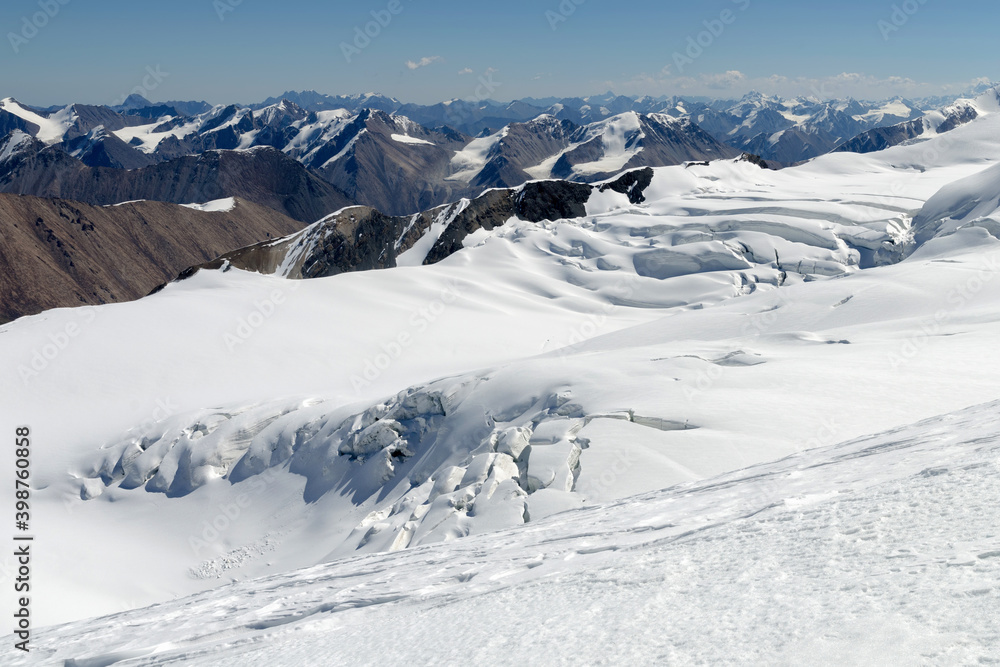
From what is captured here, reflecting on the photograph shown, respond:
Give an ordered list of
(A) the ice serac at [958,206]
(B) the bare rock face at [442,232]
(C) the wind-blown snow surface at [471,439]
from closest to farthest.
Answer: (C) the wind-blown snow surface at [471,439] < (A) the ice serac at [958,206] < (B) the bare rock face at [442,232]

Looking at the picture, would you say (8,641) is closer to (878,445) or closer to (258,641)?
(258,641)

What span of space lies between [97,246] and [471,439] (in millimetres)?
166416

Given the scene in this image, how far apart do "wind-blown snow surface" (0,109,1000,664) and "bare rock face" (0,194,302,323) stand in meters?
114

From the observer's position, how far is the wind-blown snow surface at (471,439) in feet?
17.8

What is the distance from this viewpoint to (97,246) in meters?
150

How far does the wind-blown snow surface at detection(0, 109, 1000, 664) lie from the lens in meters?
5.42

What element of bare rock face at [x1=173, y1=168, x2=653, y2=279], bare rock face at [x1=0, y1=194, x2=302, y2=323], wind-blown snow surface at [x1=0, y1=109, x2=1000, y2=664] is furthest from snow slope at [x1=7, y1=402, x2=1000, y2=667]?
bare rock face at [x1=0, y1=194, x2=302, y2=323]

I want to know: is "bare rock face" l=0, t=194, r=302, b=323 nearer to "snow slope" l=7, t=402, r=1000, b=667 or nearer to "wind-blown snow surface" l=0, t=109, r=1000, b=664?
"wind-blown snow surface" l=0, t=109, r=1000, b=664

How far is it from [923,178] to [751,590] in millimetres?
84545

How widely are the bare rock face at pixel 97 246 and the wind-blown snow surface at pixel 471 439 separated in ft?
372

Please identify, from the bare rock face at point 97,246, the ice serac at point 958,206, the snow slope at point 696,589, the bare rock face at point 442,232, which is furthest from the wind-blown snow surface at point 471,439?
the bare rock face at point 97,246

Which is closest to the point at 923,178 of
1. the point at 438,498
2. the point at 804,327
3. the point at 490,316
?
the point at 490,316

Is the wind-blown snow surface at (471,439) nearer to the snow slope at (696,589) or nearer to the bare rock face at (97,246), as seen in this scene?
the snow slope at (696,589)

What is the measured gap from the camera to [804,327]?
23094 millimetres
